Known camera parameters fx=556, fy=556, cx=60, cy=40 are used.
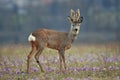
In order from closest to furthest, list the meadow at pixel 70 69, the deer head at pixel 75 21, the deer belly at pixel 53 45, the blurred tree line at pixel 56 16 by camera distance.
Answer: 1. the meadow at pixel 70 69
2. the deer head at pixel 75 21
3. the deer belly at pixel 53 45
4. the blurred tree line at pixel 56 16

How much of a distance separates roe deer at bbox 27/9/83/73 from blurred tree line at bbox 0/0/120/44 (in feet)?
95.7

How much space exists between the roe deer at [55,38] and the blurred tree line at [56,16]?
29.2 m

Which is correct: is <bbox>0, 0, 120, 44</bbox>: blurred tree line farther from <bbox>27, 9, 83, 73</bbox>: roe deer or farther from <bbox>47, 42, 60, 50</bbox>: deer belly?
<bbox>47, 42, 60, 50</bbox>: deer belly

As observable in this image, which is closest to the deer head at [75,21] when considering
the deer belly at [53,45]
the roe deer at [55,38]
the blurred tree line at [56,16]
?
the roe deer at [55,38]

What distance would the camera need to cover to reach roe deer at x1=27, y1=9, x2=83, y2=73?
16.0 m

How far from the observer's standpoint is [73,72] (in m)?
15.5

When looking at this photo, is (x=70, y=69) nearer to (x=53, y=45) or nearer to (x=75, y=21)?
(x=53, y=45)

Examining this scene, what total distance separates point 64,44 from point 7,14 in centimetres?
3945

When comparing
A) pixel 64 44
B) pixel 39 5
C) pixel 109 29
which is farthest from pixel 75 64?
pixel 39 5

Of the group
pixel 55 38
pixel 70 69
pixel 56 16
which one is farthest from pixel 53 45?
pixel 56 16

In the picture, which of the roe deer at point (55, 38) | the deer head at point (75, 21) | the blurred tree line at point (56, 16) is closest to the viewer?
the roe deer at point (55, 38)

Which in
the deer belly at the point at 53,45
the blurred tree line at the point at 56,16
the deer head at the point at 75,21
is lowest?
the blurred tree line at the point at 56,16

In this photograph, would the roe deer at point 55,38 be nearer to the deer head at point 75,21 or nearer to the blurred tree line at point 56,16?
the deer head at point 75,21

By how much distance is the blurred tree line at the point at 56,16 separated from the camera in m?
50.3
